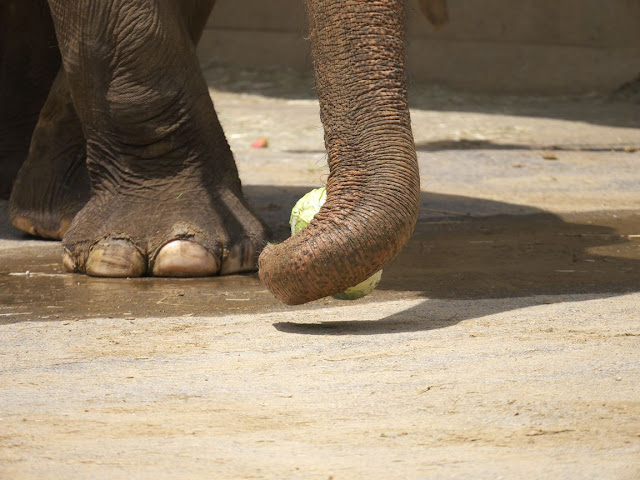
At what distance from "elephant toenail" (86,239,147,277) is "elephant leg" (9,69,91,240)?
3.05ft

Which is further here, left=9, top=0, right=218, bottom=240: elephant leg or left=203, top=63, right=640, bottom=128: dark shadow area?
left=203, top=63, right=640, bottom=128: dark shadow area

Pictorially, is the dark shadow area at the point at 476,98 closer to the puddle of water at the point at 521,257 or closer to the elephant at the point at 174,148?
the puddle of water at the point at 521,257

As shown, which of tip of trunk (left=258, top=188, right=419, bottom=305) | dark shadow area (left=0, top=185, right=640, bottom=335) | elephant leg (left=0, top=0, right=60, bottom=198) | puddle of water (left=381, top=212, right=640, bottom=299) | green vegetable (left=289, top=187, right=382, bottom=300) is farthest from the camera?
elephant leg (left=0, top=0, right=60, bottom=198)

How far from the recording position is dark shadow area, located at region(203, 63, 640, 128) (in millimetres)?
10562

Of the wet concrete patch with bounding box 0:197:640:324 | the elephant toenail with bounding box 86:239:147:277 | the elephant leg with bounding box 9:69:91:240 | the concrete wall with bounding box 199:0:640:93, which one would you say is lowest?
the wet concrete patch with bounding box 0:197:640:324

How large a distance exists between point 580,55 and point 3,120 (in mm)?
7194

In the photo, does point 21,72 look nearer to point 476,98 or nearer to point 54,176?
point 54,176

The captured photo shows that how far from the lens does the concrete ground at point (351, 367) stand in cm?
216

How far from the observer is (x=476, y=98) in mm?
11516

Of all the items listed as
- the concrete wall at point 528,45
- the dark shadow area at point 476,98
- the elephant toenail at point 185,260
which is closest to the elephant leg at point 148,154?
the elephant toenail at point 185,260

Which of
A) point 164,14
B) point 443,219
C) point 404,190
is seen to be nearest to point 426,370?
point 404,190

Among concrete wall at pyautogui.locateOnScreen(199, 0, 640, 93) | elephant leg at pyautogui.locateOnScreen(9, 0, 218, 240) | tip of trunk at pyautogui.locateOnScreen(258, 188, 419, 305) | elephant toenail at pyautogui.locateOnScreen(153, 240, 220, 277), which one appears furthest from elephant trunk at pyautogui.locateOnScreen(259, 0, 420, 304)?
concrete wall at pyautogui.locateOnScreen(199, 0, 640, 93)

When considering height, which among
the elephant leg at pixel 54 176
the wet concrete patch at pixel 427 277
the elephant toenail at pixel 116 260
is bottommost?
the wet concrete patch at pixel 427 277

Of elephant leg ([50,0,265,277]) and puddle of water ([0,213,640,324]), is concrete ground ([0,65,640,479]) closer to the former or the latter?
puddle of water ([0,213,640,324])
